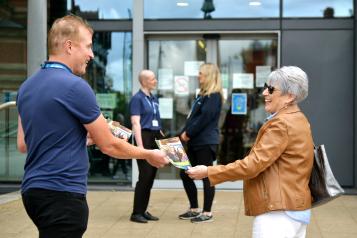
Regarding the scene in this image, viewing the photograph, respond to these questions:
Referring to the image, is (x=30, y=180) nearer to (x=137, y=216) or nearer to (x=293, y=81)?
(x=293, y=81)

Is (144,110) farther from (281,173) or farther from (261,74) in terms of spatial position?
(281,173)

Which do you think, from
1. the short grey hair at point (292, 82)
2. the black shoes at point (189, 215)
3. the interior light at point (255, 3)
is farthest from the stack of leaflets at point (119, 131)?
the interior light at point (255, 3)

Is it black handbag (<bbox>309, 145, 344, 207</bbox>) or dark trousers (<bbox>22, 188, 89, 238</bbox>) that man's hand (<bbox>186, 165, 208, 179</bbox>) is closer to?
black handbag (<bbox>309, 145, 344, 207</bbox>)

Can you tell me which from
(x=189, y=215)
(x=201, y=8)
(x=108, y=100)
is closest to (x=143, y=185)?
(x=189, y=215)

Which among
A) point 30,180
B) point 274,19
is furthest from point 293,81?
point 274,19

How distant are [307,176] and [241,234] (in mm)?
3285

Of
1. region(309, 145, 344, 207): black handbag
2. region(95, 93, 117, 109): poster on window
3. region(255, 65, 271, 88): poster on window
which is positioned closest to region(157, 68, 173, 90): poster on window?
region(95, 93, 117, 109): poster on window

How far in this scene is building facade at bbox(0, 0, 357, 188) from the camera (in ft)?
33.5

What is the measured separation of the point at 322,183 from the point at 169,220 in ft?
13.5

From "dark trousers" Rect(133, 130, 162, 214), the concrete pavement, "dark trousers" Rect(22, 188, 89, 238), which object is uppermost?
"dark trousers" Rect(22, 188, 89, 238)

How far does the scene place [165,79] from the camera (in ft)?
35.2

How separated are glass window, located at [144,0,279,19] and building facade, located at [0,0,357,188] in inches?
0.7

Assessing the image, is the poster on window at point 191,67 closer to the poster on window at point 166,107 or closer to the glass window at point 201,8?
the poster on window at point 166,107

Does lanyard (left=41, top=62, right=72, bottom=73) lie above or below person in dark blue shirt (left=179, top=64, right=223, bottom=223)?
above
